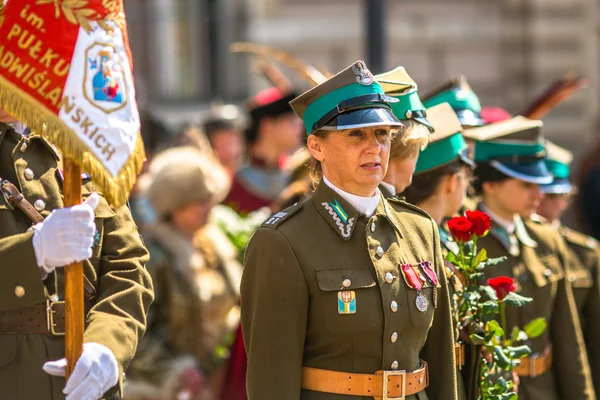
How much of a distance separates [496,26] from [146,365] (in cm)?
984

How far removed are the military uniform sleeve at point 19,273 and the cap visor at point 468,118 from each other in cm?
246

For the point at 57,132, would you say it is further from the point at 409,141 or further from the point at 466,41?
the point at 466,41

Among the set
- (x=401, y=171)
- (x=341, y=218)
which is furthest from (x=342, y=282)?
(x=401, y=171)

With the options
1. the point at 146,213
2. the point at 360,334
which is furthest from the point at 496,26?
the point at 360,334

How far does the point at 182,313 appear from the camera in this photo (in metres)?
6.82

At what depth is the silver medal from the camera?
416 cm

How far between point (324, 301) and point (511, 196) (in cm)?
196

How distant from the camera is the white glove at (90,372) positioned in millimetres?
3758

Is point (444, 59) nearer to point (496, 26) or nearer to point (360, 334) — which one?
point (496, 26)

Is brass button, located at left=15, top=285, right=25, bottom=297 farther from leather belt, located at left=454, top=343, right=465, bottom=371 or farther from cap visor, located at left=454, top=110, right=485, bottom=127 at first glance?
cap visor, located at left=454, top=110, right=485, bottom=127

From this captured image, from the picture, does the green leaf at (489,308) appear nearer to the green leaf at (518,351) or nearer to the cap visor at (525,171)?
the green leaf at (518,351)

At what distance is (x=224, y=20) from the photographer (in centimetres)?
1666

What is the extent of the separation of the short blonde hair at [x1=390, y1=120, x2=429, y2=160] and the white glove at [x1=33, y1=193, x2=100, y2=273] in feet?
4.28

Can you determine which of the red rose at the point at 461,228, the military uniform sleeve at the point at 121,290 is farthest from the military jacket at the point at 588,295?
the military uniform sleeve at the point at 121,290
